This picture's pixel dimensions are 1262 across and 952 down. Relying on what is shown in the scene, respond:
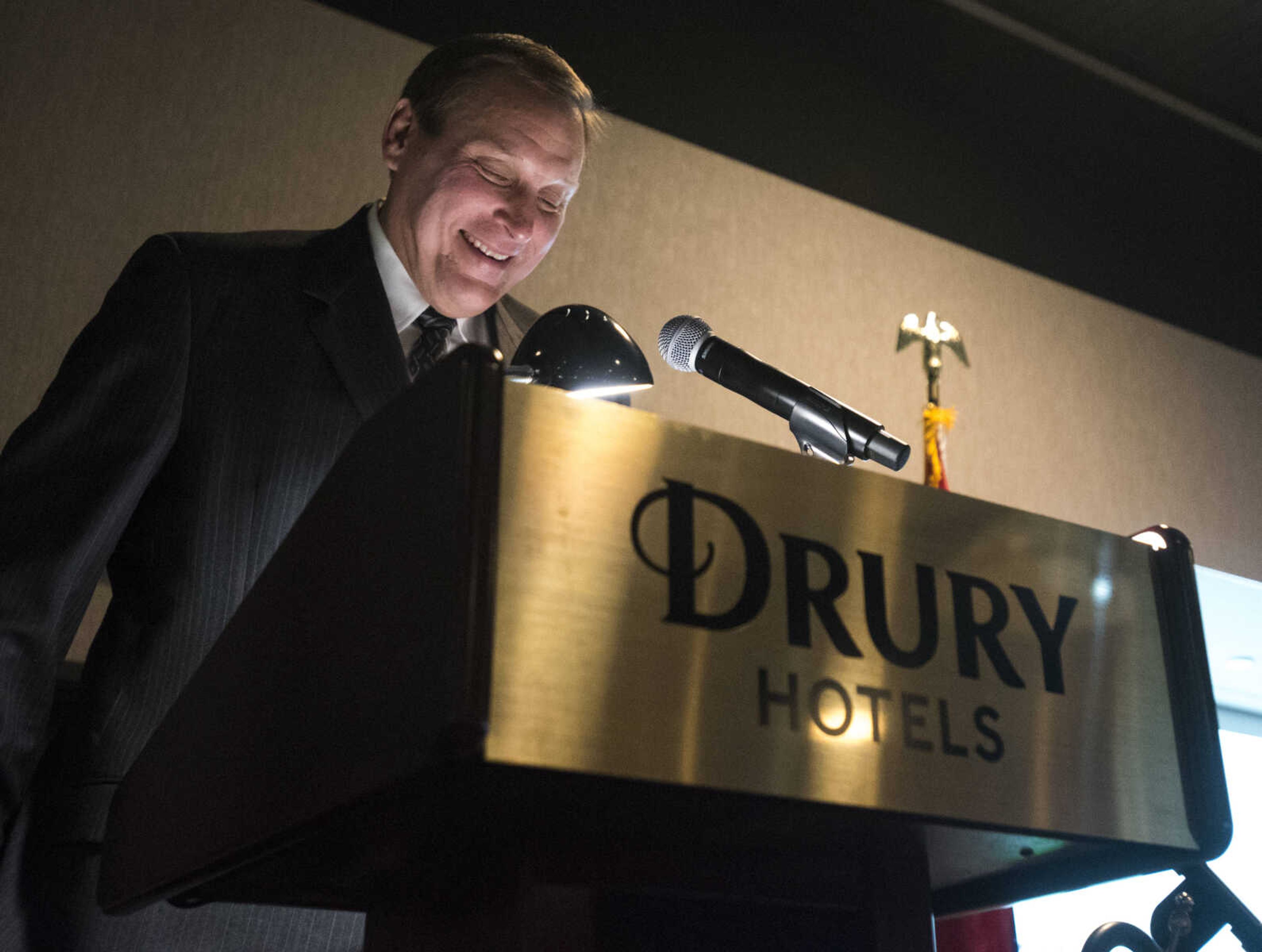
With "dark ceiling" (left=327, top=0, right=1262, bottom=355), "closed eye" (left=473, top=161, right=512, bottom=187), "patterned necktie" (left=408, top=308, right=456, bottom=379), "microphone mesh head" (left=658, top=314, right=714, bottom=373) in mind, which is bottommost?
"microphone mesh head" (left=658, top=314, right=714, bottom=373)

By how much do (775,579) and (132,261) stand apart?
976 mm

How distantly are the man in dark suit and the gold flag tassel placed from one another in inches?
42.9

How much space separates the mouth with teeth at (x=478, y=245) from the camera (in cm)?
136

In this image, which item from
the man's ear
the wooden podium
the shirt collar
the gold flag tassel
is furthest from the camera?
the gold flag tassel

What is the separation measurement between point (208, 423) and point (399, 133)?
0.56m

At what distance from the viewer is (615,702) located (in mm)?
424

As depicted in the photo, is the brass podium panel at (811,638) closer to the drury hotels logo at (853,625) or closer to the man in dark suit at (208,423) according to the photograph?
the drury hotels logo at (853,625)

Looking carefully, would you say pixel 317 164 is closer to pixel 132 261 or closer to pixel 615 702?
pixel 132 261

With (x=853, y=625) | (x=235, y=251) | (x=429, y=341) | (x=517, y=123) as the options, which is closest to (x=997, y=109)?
(x=517, y=123)

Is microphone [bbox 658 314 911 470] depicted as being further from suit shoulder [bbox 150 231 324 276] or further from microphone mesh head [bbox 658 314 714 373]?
suit shoulder [bbox 150 231 324 276]

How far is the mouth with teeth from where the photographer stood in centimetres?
136

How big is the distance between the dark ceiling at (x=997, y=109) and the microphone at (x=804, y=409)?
61.4 inches

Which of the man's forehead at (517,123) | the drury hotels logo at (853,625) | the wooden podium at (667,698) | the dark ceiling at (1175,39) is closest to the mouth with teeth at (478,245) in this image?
the man's forehead at (517,123)

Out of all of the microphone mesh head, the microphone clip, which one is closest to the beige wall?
the microphone mesh head
